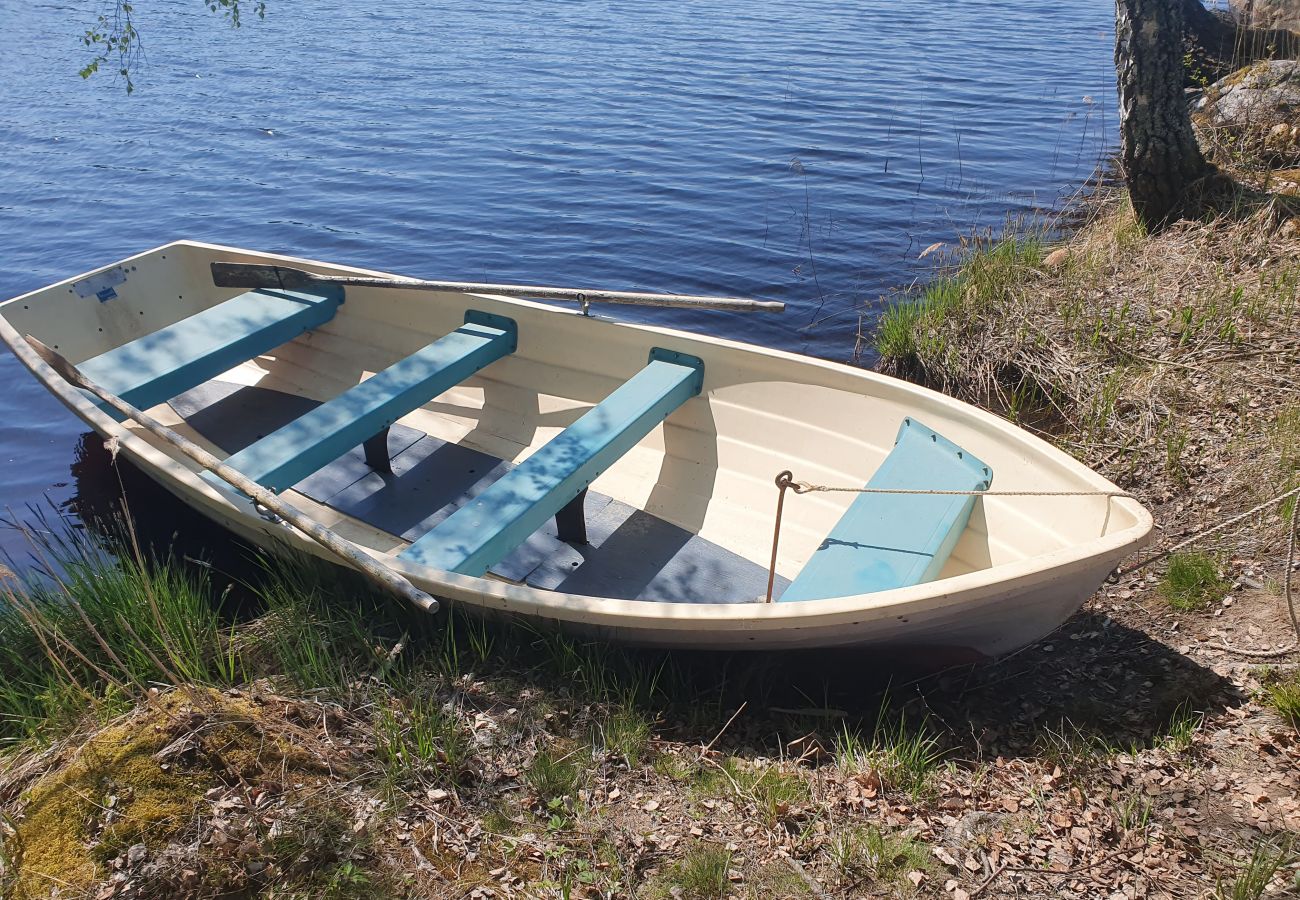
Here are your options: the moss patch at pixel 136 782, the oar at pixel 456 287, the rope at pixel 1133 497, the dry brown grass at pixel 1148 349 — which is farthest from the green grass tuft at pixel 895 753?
the oar at pixel 456 287

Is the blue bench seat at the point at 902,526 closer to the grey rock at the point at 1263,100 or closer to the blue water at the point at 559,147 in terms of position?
the blue water at the point at 559,147

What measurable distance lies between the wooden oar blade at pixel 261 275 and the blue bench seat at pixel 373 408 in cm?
128

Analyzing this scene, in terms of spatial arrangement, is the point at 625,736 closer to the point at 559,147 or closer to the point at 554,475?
the point at 554,475

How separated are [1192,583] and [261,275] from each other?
18.0 ft

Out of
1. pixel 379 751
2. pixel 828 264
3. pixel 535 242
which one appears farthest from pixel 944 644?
pixel 535 242

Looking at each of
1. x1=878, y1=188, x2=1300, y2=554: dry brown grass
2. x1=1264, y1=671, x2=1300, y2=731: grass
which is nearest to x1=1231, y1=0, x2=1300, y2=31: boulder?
x1=878, y1=188, x2=1300, y2=554: dry brown grass

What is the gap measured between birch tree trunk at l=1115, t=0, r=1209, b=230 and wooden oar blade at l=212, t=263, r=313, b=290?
551 cm

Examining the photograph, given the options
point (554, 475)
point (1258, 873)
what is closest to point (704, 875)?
point (1258, 873)

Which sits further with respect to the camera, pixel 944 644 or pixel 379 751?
pixel 944 644

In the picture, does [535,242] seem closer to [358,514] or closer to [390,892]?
[358,514]

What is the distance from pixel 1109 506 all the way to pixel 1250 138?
547 centimetres

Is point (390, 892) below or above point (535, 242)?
below

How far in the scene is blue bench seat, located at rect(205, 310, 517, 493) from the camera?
14.1ft

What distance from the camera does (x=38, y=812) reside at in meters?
2.64
